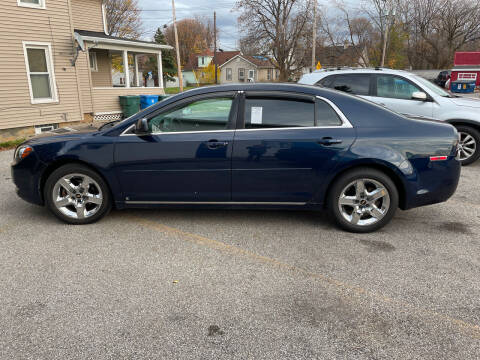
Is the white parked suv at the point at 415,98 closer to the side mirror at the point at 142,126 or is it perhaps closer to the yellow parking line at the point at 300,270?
the yellow parking line at the point at 300,270

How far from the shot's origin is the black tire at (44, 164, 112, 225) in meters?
4.38

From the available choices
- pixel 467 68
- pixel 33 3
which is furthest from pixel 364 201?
pixel 467 68

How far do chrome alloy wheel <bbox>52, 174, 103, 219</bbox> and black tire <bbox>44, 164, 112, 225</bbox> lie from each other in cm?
2

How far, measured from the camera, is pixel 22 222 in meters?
4.71

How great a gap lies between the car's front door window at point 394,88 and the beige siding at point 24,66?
10.5m

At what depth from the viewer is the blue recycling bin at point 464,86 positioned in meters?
23.3

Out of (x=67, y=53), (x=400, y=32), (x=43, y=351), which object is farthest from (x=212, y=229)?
(x=400, y=32)

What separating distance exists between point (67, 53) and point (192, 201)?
37.4ft

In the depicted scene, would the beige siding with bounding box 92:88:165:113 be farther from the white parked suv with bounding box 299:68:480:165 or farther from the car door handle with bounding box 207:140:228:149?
the car door handle with bounding box 207:140:228:149

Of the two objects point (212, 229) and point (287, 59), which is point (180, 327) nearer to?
point (212, 229)

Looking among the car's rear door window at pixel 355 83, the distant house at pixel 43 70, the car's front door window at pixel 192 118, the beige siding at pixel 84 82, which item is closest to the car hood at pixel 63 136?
the car's front door window at pixel 192 118

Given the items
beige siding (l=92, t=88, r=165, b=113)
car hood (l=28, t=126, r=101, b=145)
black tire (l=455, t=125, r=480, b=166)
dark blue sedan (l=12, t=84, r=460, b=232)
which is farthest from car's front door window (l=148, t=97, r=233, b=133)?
beige siding (l=92, t=88, r=165, b=113)

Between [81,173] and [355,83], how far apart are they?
19.7 ft

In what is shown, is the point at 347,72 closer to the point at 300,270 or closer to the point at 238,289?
the point at 300,270
